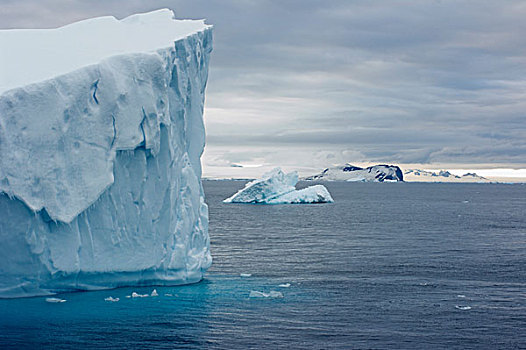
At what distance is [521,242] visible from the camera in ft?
160

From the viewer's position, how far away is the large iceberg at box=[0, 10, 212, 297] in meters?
22.6

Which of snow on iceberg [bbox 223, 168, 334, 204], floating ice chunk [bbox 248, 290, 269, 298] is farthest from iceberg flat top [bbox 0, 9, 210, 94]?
snow on iceberg [bbox 223, 168, 334, 204]

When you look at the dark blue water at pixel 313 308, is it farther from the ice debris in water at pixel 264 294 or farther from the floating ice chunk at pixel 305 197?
the floating ice chunk at pixel 305 197

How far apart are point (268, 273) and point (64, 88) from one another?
14.5m

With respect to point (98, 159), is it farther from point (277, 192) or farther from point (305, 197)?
point (305, 197)

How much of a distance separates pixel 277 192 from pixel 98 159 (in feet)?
224

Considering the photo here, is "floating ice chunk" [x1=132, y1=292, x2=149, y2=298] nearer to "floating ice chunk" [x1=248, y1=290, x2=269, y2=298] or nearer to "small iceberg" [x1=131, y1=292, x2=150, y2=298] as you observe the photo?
"small iceberg" [x1=131, y1=292, x2=150, y2=298]

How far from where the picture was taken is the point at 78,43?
2689 centimetres

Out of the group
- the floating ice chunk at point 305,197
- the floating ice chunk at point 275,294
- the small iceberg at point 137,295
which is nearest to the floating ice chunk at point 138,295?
the small iceberg at point 137,295

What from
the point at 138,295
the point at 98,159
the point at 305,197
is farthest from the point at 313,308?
the point at 305,197

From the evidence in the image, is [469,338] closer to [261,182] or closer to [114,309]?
[114,309]

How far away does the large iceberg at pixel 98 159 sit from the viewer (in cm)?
2259

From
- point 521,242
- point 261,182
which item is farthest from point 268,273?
point 261,182

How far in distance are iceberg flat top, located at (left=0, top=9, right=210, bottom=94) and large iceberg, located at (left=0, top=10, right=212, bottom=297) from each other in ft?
0.16
